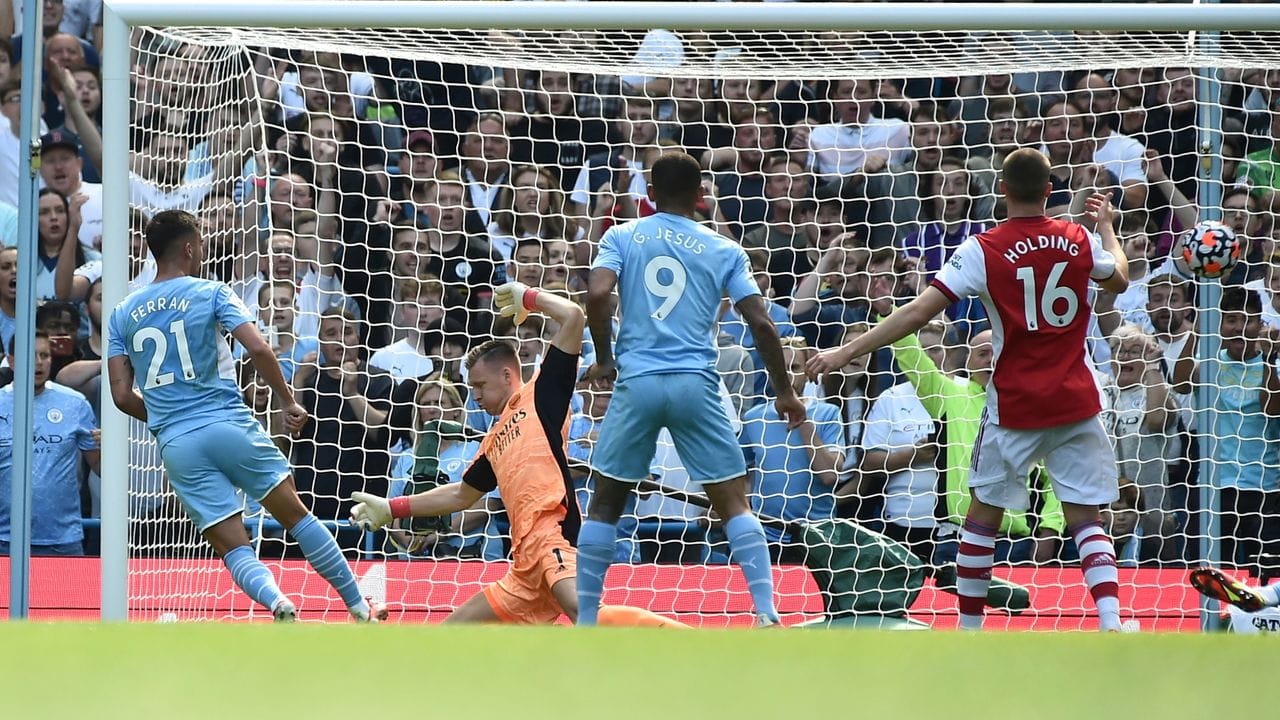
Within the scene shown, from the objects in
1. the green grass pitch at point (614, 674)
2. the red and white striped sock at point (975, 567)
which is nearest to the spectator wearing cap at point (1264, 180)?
the red and white striped sock at point (975, 567)

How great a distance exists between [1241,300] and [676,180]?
13.2 ft

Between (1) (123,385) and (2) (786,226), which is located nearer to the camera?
(1) (123,385)

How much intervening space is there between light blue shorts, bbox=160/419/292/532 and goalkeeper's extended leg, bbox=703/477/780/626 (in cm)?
190

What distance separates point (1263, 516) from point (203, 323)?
17.3ft

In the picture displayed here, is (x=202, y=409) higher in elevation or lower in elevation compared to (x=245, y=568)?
higher

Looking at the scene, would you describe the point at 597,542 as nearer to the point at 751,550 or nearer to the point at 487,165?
the point at 751,550

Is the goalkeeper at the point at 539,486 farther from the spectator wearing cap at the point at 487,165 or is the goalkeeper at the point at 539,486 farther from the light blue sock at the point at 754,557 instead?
the spectator wearing cap at the point at 487,165

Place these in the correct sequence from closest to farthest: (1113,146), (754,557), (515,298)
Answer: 1. (754,557)
2. (515,298)
3. (1113,146)

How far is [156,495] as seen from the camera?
718 cm

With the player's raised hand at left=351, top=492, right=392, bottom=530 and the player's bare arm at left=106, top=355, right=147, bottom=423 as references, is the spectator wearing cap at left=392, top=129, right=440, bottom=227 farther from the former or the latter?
the player's bare arm at left=106, top=355, right=147, bottom=423

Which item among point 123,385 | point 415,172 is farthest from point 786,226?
point 123,385

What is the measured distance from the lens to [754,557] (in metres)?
5.15

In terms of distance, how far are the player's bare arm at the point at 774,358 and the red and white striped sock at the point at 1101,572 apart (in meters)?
1.12

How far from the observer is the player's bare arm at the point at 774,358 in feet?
17.0
